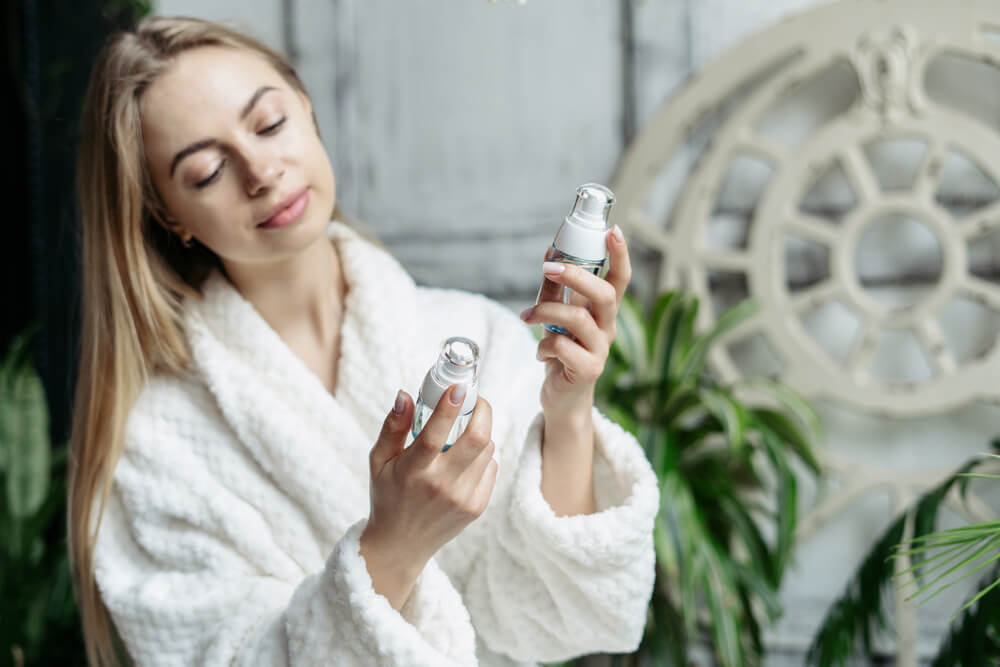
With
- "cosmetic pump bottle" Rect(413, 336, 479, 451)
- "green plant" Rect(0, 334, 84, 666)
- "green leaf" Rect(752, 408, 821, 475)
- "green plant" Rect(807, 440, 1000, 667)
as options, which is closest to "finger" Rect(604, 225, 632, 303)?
"cosmetic pump bottle" Rect(413, 336, 479, 451)

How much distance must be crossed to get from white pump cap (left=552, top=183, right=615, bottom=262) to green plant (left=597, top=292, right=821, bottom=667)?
0.60 metres

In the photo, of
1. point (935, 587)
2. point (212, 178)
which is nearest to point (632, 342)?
point (935, 587)

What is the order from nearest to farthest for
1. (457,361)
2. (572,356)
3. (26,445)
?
(457,361), (572,356), (26,445)

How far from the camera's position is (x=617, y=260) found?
0.68 m

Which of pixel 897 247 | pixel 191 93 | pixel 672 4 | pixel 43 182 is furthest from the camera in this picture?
pixel 43 182

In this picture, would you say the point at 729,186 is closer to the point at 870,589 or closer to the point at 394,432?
the point at 870,589

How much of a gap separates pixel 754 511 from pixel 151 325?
3.45ft

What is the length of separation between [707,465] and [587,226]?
807 mm

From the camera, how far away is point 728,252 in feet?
4.58

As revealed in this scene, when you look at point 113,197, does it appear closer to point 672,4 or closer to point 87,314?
point 87,314

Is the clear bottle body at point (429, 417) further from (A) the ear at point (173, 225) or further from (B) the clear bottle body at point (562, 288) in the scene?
(A) the ear at point (173, 225)

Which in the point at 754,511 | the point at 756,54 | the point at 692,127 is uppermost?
the point at 756,54

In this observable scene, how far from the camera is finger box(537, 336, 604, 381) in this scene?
0.71 meters

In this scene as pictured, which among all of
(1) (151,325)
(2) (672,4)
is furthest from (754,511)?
(1) (151,325)
